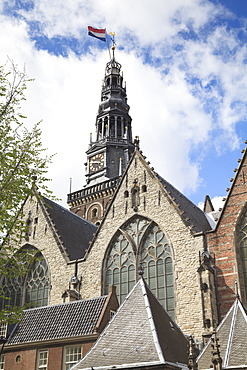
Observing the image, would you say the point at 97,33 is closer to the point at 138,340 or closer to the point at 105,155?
the point at 105,155

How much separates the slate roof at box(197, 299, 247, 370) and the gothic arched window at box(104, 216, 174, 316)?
5.24 meters

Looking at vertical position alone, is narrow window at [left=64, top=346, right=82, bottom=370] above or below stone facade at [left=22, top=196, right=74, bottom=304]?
below

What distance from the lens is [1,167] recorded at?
1431 cm

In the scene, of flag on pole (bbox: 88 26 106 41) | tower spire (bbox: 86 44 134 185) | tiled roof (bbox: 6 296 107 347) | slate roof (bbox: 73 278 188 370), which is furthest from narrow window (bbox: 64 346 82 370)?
flag on pole (bbox: 88 26 106 41)

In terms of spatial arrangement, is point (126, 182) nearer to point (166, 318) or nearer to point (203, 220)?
point (203, 220)

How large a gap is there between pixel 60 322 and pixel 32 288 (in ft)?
24.5

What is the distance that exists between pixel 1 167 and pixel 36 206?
1499 cm

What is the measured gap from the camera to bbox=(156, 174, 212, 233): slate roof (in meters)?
22.7

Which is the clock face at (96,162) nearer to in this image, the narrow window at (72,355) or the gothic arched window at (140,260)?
the gothic arched window at (140,260)

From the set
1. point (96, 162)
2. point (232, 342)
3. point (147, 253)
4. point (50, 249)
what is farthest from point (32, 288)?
point (96, 162)

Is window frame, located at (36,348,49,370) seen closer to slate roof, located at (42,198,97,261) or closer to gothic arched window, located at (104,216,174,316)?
gothic arched window, located at (104,216,174,316)

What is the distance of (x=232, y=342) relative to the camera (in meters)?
14.4

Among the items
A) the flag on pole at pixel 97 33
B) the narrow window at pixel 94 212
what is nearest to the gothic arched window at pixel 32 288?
the narrow window at pixel 94 212

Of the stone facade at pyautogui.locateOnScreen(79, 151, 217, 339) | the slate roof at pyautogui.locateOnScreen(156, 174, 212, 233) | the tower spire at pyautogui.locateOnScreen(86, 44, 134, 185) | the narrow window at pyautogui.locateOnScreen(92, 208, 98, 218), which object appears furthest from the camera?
the tower spire at pyautogui.locateOnScreen(86, 44, 134, 185)
